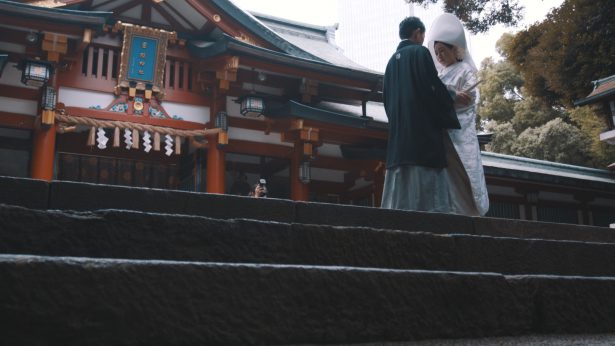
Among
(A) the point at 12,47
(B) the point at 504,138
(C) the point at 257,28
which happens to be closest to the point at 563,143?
(B) the point at 504,138

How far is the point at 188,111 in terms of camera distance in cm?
1088

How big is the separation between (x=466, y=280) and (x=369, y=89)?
9.34 metres

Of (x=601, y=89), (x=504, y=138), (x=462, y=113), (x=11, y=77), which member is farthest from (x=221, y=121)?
(x=504, y=138)

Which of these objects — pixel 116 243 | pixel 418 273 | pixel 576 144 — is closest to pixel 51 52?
pixel 116 243

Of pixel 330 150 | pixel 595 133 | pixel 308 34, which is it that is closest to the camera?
pixel 330 150

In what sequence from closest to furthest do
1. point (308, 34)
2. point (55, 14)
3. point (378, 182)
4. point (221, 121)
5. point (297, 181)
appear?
point (55, 14) → point (221, 121) → point (297, 181) → point (378, 182) → point (308, 34)

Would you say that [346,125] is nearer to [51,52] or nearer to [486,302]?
[51,52]

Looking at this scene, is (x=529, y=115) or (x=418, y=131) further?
(x=529, y=115)

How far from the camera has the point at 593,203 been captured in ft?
55.1

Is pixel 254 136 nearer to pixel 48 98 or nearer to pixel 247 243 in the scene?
pixel 48 98

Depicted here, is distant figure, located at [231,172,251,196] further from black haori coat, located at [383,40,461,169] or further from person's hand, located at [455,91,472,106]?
person's hand, located at [455,91,472,106]

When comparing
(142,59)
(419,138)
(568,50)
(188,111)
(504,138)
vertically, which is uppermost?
(568,50)

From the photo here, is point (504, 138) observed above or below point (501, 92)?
below

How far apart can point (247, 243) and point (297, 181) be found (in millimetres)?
8290
